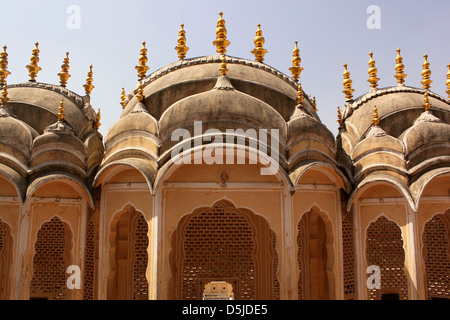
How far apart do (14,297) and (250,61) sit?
8.47 meters

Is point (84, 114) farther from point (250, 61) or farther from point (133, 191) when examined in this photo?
point (250, 61)

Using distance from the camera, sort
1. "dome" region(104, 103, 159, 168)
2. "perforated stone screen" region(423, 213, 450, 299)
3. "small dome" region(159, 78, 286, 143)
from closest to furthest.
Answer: "small dome" region(159, 78, 286, 143) → "dome" region(104, 103, 159, 168) → "perforated stone screen" region(423, 213, 450, 299)

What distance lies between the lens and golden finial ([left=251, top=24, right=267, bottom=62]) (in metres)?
12.8

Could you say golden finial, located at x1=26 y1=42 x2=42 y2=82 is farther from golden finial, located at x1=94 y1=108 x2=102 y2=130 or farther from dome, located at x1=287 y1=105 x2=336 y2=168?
dome, located at x1=287 y1=105 x2=336 y2=168

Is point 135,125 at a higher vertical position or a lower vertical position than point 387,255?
higher

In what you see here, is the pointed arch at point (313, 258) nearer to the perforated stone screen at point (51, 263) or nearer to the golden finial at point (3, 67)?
the perforated stone screen at point (51, 263)

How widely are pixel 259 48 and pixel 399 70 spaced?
4314 millimetres

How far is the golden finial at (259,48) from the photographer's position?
12.8 metres

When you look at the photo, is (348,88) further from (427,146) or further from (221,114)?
(221,114)

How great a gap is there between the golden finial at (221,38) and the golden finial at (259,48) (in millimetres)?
1381

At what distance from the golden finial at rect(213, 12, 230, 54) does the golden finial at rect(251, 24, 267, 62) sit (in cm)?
138

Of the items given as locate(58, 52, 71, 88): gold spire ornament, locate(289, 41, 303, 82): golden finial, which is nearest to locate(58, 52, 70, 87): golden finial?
locate(58, 52, 71, 88): gold spire ornament

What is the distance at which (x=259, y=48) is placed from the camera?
42.1ft

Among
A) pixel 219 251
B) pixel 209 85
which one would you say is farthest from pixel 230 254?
pixel 209 85
